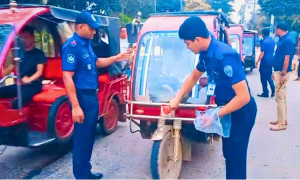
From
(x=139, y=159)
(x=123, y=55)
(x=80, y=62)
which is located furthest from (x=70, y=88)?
(x=139, y=159)

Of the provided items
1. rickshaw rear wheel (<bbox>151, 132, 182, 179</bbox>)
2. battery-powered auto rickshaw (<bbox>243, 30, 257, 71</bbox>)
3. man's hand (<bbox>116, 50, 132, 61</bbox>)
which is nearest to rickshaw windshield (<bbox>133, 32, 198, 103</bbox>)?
man's hand (<bbox>116, 50, 132, 61</bbox>)

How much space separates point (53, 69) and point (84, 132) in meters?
2.48

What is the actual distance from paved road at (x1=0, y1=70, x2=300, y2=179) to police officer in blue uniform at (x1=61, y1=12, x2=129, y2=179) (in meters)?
0.65

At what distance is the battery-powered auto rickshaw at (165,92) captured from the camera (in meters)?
4.14

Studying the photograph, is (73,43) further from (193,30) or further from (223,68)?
(223,68)

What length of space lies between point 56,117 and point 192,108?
194 centimetres

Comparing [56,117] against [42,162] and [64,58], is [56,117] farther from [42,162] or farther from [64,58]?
[64,58]

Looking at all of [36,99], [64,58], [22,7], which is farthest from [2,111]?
[22,7]

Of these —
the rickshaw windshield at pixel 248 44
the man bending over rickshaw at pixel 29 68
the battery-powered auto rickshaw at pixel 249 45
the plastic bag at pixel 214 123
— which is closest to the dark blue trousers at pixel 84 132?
the man bending over rickshaw at pixel 29 68

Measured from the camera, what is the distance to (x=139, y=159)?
5.18 metres

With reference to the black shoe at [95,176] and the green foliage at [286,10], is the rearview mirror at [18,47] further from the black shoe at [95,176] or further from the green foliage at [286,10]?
the green foliage at [286,10]

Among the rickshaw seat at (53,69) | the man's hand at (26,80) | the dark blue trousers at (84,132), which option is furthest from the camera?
the rickshaw seat at (53,69)

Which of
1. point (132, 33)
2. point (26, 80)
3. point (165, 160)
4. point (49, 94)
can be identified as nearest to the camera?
point (165, 160)

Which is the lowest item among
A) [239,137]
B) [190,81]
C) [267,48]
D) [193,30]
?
[239,137]
